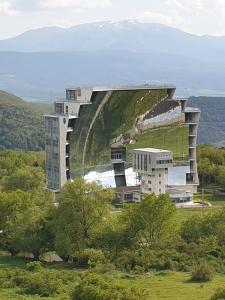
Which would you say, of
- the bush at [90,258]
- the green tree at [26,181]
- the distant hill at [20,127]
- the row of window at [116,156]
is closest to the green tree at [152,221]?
the bush at [90,258]

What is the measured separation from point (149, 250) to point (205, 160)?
3938cm

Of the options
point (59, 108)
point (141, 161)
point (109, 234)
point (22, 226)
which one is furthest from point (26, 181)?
point (109, 234)

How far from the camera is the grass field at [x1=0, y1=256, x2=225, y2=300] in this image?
35.8m

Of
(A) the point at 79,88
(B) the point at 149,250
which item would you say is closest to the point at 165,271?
(B) the point at 149,250

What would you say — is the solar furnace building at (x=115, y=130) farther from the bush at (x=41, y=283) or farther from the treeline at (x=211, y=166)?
the bush at (x=41, y=283)

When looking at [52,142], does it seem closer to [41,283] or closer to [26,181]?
[26,181]

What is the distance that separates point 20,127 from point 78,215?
129m

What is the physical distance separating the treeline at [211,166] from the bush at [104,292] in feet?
143

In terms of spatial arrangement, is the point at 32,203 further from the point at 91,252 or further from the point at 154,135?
the point at 154,135

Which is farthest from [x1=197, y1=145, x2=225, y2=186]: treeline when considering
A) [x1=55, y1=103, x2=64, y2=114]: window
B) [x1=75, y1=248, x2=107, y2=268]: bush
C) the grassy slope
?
[x1=75, y1=248, x2=107, y2=268]: bush

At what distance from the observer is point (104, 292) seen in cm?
3259

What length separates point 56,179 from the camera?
70.9 meters

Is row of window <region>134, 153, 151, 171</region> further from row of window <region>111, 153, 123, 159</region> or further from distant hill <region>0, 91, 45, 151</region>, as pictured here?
distant hill <region>0, 91, 45, 151</region>

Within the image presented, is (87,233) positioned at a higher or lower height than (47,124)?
lower
